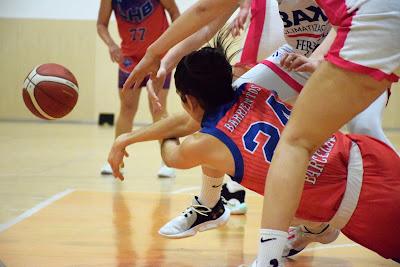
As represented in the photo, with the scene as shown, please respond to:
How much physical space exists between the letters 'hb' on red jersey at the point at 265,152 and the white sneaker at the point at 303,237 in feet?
1.25

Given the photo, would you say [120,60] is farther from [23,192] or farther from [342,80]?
[342,80]

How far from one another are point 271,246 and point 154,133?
34.8 inches

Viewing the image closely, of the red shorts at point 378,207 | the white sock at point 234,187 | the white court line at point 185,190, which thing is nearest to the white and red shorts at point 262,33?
the white sock at point 234,187

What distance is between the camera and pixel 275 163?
1983mm

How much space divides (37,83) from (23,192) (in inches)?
45.6

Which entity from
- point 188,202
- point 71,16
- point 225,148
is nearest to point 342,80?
point 225,148

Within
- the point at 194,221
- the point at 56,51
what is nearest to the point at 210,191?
the point at 194,221

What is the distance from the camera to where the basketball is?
10.8ft

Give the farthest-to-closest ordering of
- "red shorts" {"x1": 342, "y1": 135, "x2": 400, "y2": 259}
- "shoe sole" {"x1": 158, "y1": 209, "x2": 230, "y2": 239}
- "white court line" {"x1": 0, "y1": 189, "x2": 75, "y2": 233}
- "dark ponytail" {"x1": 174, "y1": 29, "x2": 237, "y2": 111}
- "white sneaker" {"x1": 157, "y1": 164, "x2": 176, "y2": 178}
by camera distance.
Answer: "white sneaker" {"x1": 157, "y1": 164, "x2": 176, "y2": 178} → "white court line" {"x1": 0, "y1": 189, "x2": 75, "y2": 233} → "shoe sole" {"x1": 158, "y1": 209, "x2": 230, "y2": 239} → "dark ponytail" {"x1": 174, "y1": 29, "x2": 237, "y2": 111} → "red shorts" {"x1": 342, "y1": 135, "x2": 400, "y2": 259}

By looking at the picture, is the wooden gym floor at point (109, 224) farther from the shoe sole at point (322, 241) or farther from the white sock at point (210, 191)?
the white sock at point (210, 191)

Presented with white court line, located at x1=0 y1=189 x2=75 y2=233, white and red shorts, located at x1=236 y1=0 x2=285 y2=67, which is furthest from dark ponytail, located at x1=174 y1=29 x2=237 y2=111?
white court line, located at x1=0 y1=189 x2=75 y2=233

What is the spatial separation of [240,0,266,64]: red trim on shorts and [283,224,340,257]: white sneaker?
1.02 meters

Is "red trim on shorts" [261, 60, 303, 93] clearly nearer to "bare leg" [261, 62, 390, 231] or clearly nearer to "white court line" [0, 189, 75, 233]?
"bare leg" [261, 62, 390, 231]

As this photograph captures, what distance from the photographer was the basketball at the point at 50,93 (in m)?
3.28
